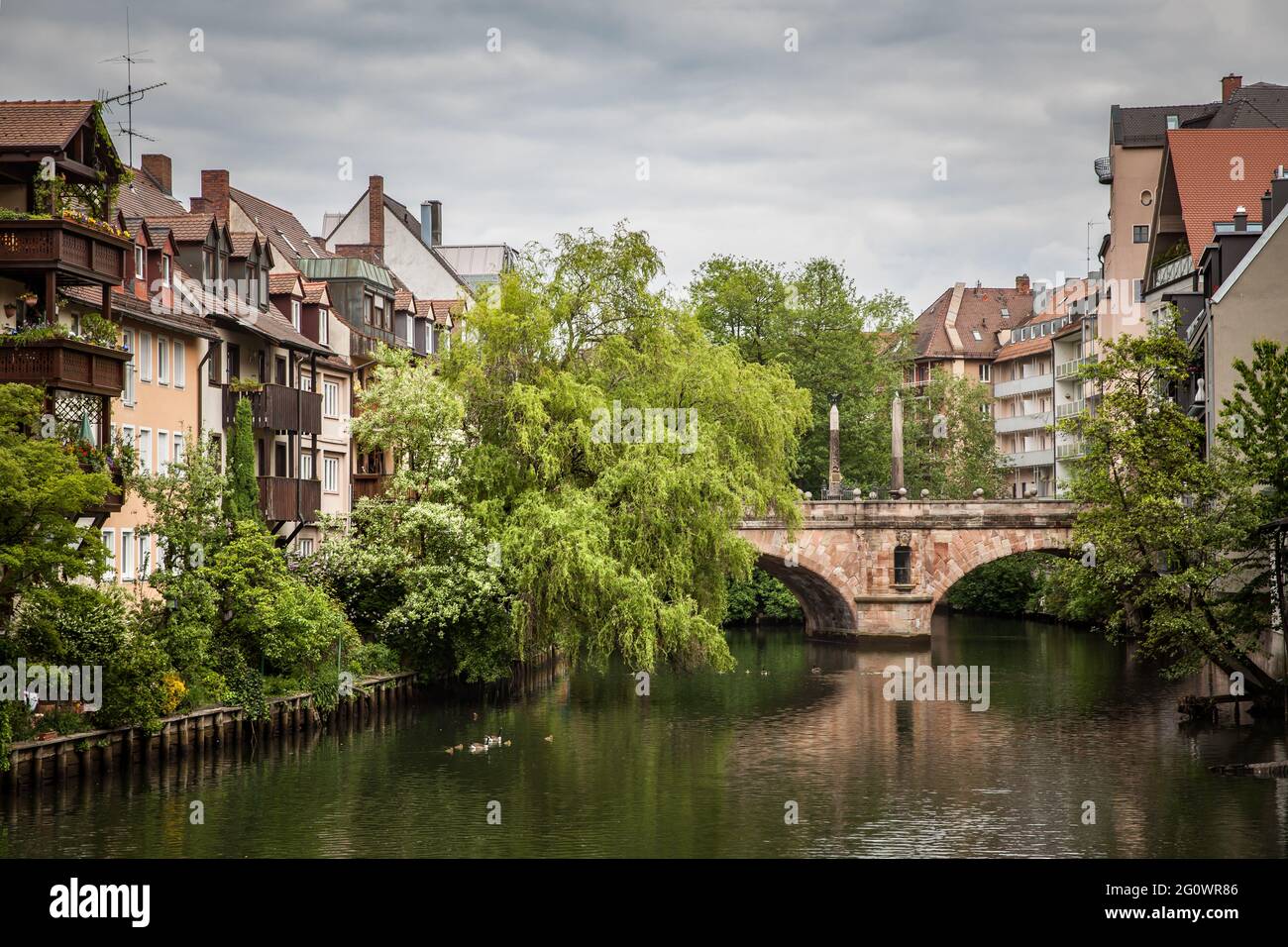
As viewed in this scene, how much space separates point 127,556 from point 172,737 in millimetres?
7493

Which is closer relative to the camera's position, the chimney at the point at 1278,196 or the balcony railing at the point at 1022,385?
the chimney at the point at 1278,196

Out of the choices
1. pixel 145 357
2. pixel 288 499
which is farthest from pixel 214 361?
pixel 145 357

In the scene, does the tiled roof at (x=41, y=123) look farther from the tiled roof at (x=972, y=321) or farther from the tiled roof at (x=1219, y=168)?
the tiled roof at (x=972, y=321)

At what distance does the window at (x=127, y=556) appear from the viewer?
4050cm

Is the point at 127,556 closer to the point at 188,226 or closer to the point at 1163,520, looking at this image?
the point at 188,226

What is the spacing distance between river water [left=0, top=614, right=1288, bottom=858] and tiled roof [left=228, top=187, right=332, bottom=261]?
2094cm

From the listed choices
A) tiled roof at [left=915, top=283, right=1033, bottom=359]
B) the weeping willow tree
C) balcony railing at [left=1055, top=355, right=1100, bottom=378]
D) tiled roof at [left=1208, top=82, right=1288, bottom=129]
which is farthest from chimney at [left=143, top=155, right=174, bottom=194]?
tiled roof at [left=915, top=283, right=1033, bottom=359]

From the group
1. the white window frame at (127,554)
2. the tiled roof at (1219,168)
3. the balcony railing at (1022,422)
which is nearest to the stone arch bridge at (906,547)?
the tiled roof at (1219,168)

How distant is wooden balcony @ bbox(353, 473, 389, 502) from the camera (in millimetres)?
59125

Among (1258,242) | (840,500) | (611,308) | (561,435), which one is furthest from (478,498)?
(840,500)

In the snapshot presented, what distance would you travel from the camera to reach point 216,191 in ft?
190

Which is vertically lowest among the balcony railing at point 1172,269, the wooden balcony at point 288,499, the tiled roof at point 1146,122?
the wooden balcony at point 288,499

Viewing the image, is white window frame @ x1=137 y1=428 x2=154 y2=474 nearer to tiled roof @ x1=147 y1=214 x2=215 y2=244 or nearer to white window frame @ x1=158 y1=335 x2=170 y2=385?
white window frame @ x1=158 y1=335 x2=170 y2=385

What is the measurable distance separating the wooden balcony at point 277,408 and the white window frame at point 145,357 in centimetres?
480
